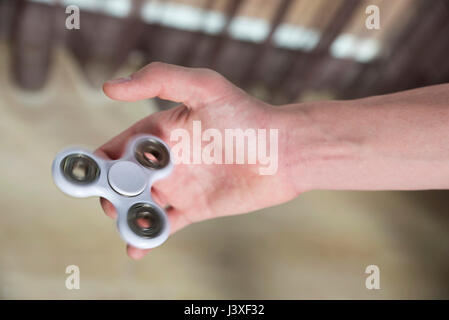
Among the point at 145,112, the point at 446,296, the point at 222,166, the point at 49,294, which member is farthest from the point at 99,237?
the point at 446,296

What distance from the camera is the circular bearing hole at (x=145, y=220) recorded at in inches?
21.7

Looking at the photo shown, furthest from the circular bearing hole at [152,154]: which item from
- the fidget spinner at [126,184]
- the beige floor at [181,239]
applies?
the beige floor at [181,239]

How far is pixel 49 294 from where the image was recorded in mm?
1186

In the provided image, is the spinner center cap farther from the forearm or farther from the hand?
the forearm

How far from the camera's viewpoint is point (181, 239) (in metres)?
1.43

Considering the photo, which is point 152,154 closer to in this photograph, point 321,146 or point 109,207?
point 109,207

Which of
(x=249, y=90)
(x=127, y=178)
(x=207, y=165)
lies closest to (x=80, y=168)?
(x=127, y=178)

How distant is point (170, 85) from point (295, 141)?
186mm

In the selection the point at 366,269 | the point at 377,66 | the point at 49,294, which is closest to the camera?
the point at 49,294

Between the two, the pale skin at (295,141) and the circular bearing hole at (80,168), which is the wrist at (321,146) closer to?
the pale skin at (295,141)

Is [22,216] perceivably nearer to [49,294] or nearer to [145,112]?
[49,294]

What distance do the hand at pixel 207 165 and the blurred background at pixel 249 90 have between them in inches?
27.1

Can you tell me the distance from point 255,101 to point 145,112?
3.42ft

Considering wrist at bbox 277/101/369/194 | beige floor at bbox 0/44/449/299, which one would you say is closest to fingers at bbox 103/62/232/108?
wrist at bbox 277/101/369/194
